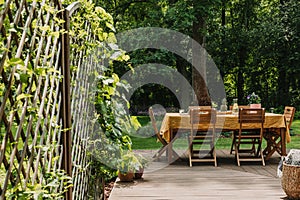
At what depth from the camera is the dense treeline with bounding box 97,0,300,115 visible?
1370cm

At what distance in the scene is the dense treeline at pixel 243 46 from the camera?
13.7m

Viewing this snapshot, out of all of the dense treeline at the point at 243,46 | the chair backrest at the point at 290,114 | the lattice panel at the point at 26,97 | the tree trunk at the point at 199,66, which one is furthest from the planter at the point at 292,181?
the tree trunk at the point at 199,66

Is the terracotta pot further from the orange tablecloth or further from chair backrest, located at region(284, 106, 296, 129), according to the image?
chair backrest, located at region(284, 106, 296, 129)

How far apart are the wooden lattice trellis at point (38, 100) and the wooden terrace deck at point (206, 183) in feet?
6.64

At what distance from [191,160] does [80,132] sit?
4200 millimetres

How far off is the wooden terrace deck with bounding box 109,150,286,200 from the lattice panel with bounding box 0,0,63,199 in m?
2.96

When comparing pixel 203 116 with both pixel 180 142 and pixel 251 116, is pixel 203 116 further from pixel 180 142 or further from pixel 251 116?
pixel 180 142

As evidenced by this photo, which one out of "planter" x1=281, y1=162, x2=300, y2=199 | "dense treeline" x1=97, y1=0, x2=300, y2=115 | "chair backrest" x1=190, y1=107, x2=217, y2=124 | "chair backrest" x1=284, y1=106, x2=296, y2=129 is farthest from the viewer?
"dense treeline" x1=97, y1=0, x2=300, y2=115

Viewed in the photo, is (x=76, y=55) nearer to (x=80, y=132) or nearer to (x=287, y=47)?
(x=80, y=132)

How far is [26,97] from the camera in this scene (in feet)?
4.71

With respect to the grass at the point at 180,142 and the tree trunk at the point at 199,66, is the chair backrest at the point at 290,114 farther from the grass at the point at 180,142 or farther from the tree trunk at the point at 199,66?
the tree trunk at the point at 199,66

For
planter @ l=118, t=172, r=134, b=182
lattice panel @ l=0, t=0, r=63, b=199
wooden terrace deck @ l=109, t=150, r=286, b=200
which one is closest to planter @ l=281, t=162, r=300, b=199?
wooden terrace deck @ l=109, t=150, r=286, b=200

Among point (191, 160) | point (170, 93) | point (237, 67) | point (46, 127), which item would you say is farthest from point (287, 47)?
point (46, 127)

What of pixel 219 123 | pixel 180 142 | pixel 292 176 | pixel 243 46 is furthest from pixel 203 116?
pixel 243 46
